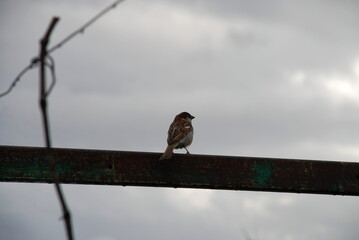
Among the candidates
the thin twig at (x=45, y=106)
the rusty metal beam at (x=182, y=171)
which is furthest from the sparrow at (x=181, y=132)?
the thin twig at (x=45, y=106)

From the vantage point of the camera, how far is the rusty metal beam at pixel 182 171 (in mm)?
4539

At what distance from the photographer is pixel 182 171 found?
4688mm

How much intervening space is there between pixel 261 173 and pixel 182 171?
53cm

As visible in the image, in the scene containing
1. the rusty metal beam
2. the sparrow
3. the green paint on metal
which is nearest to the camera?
the rusty metal beam

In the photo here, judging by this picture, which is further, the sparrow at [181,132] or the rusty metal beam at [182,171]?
the sparrow at [181,132]

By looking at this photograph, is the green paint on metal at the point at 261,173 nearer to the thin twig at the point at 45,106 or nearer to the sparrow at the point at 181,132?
the sparrow at the point at 181,132

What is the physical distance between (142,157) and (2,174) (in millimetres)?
921

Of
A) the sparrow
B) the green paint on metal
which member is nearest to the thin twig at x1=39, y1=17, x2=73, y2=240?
the green paint on metal

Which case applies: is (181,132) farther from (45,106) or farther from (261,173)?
(45,106)

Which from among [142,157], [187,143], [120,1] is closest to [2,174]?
[142,157]

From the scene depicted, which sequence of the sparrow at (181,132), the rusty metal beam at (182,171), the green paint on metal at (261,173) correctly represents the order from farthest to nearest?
the sparrow at (181,132) → the green paint on metal at (261,173) → the rusty metal beam at (182,171)

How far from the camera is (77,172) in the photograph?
4578 mm

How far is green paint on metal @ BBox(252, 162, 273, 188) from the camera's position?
4668 mm

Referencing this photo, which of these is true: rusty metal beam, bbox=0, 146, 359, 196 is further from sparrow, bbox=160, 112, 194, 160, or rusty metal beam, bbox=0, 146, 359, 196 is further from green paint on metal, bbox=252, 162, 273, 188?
sparrow, bbox=160, 112, 194, 160
